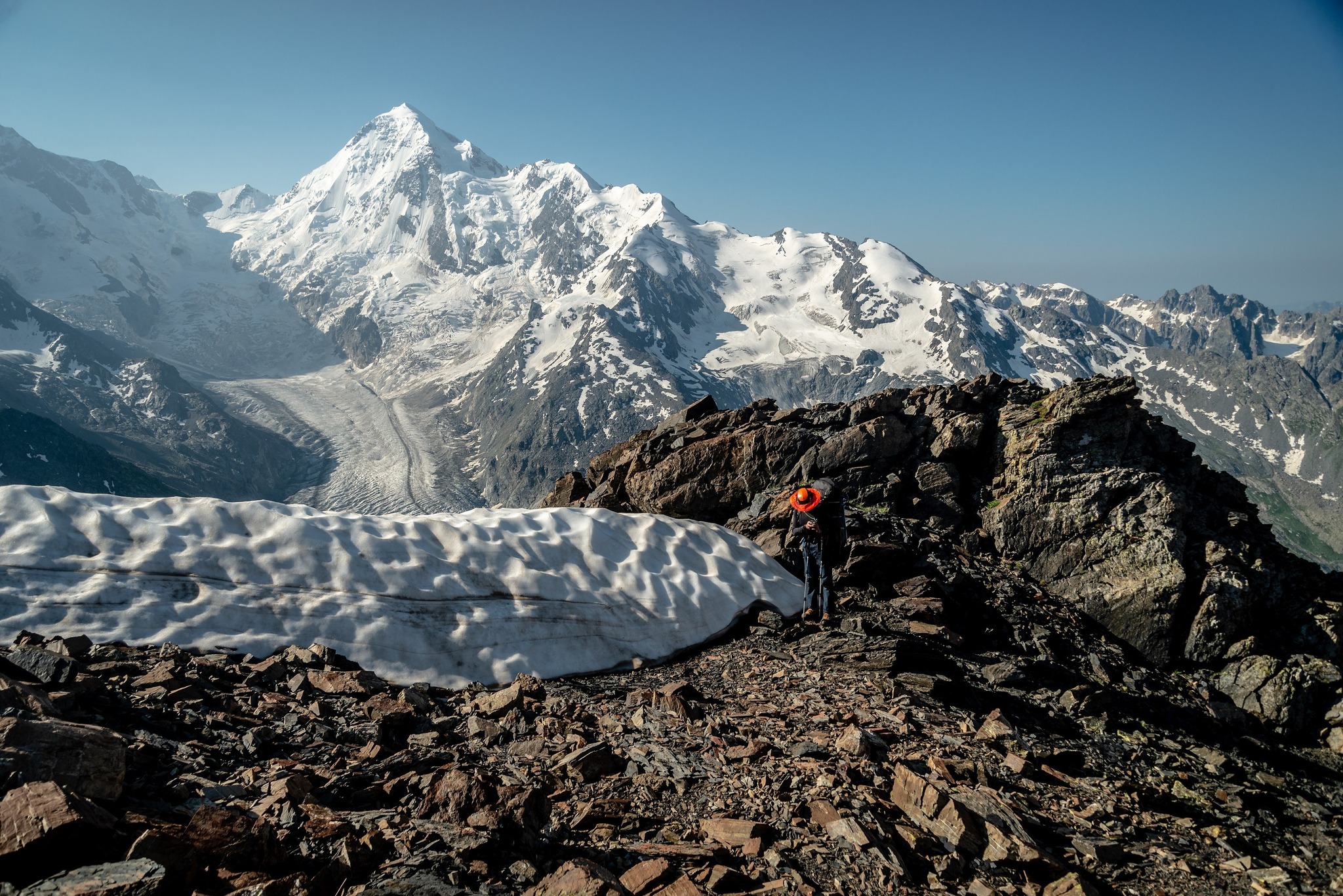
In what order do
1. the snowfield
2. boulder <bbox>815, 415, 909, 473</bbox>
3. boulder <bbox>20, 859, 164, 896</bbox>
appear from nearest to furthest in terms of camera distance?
boulder <bbox>20, 859, 164, 896</bbox> → the snowfield → boulder <bbox>815, 415, 909, 473</bbox>

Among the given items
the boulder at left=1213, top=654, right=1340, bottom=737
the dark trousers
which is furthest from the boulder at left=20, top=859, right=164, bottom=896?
the boulder at left=1213, top=654, right=1340, bottom=737

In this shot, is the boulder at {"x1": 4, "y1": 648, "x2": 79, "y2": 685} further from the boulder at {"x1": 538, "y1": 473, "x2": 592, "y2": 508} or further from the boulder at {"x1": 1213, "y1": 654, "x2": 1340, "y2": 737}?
the boulder at {"x1": 1213, "y1": 654, "x2": 1340, "y2": 737}

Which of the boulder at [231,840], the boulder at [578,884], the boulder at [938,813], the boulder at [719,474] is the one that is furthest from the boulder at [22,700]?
the boulder at [719,474]

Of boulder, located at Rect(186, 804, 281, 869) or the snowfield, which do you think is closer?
boulder, located at Rect(186, 804, 281, 869)

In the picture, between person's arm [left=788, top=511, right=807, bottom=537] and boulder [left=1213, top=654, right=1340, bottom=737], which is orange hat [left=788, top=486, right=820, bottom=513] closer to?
person's arm [left=788, top=511, right=807, bottom=537]

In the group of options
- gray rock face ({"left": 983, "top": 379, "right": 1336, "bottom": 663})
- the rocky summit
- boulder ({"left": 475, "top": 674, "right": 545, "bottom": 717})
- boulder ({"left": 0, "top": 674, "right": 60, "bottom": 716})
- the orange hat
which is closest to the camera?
the rocky summit

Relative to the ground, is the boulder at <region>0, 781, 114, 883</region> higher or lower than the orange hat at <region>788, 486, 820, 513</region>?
lower

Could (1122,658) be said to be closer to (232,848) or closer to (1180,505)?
(1180,505)

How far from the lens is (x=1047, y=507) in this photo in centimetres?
2078

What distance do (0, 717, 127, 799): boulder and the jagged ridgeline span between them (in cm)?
1565

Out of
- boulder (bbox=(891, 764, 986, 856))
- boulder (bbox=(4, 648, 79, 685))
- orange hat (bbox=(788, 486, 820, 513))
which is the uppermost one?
orange hat (bbox=(788, 486, 820, 513))

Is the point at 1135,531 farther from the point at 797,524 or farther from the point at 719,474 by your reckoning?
the point at 719,474

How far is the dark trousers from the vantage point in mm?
17562

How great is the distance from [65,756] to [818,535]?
15109 mm
